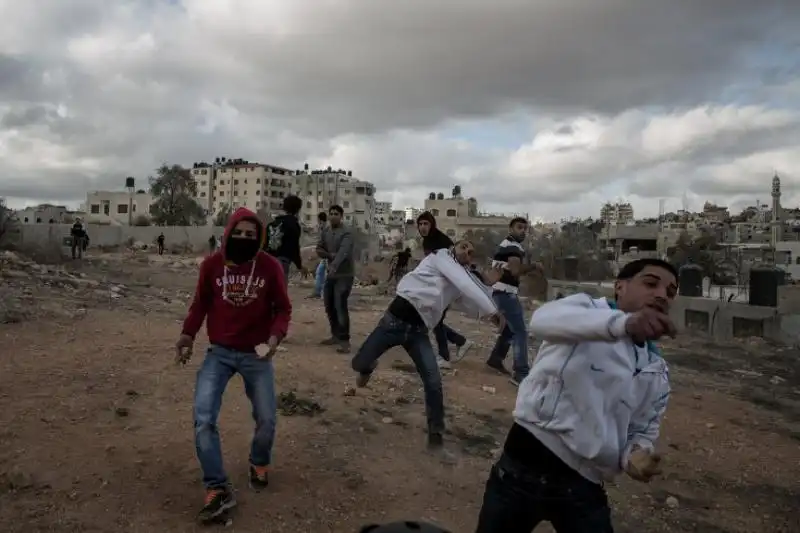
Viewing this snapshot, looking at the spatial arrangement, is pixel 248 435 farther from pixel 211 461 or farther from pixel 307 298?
pixel 307 298

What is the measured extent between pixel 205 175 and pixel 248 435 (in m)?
118

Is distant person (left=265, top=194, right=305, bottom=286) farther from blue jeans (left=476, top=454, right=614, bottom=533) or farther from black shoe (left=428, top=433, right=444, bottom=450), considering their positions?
blue jeans (left=476, top=454, right=614, bottom=533)

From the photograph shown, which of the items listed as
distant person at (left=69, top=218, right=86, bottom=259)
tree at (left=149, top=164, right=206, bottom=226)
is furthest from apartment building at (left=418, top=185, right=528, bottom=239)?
distant person at (left=69, top=218, right=86, bottom=259)

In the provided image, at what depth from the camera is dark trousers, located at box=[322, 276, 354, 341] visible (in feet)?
24.7

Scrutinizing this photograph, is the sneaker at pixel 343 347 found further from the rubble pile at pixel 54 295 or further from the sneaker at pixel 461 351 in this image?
the rubble pile at pixel 54 295

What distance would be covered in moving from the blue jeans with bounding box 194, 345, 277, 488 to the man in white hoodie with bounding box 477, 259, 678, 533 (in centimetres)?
166

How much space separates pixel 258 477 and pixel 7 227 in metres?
18.3

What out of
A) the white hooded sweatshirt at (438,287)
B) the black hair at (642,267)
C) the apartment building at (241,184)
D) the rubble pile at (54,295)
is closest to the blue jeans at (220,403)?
the white hooded sweatshirt at (438,287)

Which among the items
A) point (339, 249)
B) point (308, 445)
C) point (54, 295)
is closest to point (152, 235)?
point (54, 295)

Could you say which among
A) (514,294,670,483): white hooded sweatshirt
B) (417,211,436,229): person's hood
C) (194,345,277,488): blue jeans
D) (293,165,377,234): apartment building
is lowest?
(194,345,277,488): blue jeans

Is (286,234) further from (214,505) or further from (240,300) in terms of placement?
(214,505)

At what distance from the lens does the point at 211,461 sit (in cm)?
328

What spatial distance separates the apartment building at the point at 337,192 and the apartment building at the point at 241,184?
4.03 m

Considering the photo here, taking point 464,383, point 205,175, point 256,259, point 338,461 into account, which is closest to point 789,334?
point 464,383
